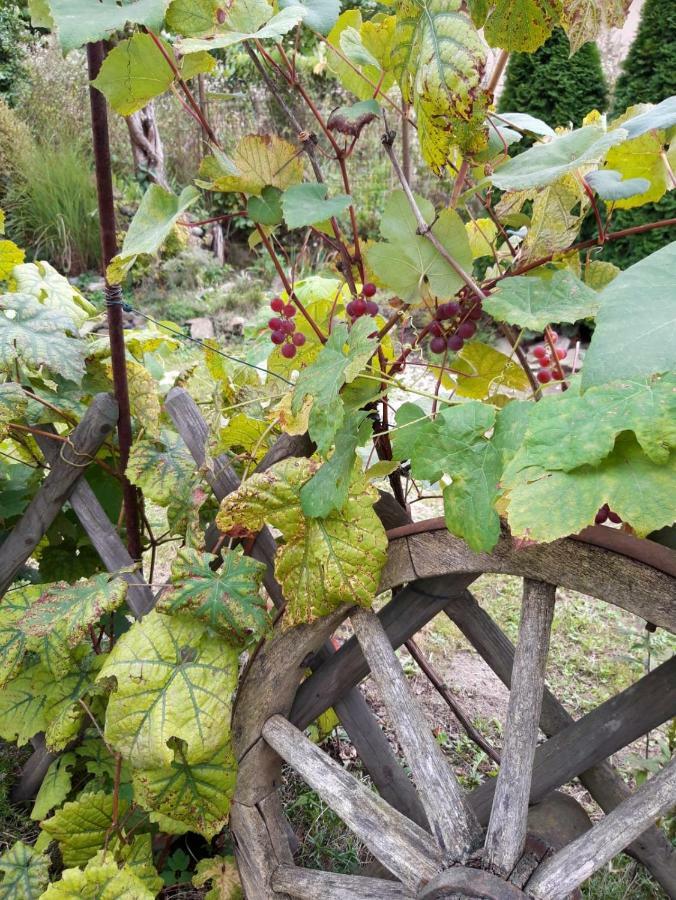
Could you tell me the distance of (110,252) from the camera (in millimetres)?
1298

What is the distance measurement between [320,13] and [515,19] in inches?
11.4

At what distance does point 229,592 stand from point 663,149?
927 millimetres

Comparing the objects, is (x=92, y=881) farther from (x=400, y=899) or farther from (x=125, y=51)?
(x=125, y=51)

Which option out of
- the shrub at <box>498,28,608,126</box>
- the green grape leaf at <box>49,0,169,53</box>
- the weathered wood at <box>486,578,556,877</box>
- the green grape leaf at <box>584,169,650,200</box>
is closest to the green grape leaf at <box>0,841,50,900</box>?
the weathered wood at <box>486,578,556,877</box>

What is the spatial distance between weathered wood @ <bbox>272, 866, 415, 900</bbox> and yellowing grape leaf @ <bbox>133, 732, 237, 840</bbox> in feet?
0.55

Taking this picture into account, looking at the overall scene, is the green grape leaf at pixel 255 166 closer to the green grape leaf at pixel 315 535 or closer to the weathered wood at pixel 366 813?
Result: the green grape leaf at pixel 315 535

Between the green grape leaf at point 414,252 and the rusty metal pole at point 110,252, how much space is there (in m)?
0.47

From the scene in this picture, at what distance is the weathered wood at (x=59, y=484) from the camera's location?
1443 mm

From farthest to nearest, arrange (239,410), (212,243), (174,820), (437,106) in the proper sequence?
(212,243) → (239,410) → (174,820) → (437,106)

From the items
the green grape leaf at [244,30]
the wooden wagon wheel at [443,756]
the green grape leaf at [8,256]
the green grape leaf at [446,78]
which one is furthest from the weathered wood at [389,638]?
the green grape leaf at [8,256]

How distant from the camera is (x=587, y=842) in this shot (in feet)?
3.31

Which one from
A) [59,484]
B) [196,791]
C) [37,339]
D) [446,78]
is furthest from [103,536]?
[446,78]

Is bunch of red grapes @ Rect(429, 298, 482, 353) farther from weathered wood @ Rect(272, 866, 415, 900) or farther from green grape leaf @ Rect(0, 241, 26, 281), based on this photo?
green grape leaf @ Rect(0, 241, 26, 281)

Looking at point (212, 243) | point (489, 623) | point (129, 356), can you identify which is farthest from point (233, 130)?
point (489, 623)
